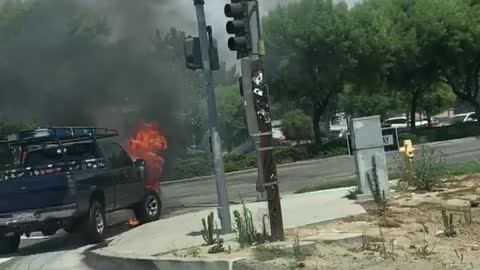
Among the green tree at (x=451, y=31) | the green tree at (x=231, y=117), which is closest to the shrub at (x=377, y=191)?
the green tree at (x=451, y=31)

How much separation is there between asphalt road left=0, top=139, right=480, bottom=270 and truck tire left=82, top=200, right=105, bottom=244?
0.88 feet

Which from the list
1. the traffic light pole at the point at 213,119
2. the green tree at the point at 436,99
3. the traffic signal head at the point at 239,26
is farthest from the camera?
the green tree at the point at 436,99

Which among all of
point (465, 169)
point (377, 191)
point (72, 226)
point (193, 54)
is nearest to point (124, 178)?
point (72, 226)

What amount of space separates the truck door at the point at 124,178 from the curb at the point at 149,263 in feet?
11.9

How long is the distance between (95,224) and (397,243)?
20.1 ft

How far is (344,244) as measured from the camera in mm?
9789

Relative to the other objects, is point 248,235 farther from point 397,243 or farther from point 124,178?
point 124,178

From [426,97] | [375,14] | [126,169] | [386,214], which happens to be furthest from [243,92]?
[426,97]

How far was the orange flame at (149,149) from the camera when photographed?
18.1 m

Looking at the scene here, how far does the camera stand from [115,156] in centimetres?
1593

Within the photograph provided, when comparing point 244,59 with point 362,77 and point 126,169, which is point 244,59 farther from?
point 362,77

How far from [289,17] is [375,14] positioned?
5.22 metres

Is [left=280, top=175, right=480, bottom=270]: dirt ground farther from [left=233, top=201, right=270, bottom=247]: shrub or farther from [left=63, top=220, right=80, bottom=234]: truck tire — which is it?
[left=63, top=220, right=80, bottom=234]: truck tire

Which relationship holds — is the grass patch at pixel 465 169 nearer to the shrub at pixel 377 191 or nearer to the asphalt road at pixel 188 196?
the asphalt road at pixel 188 196
